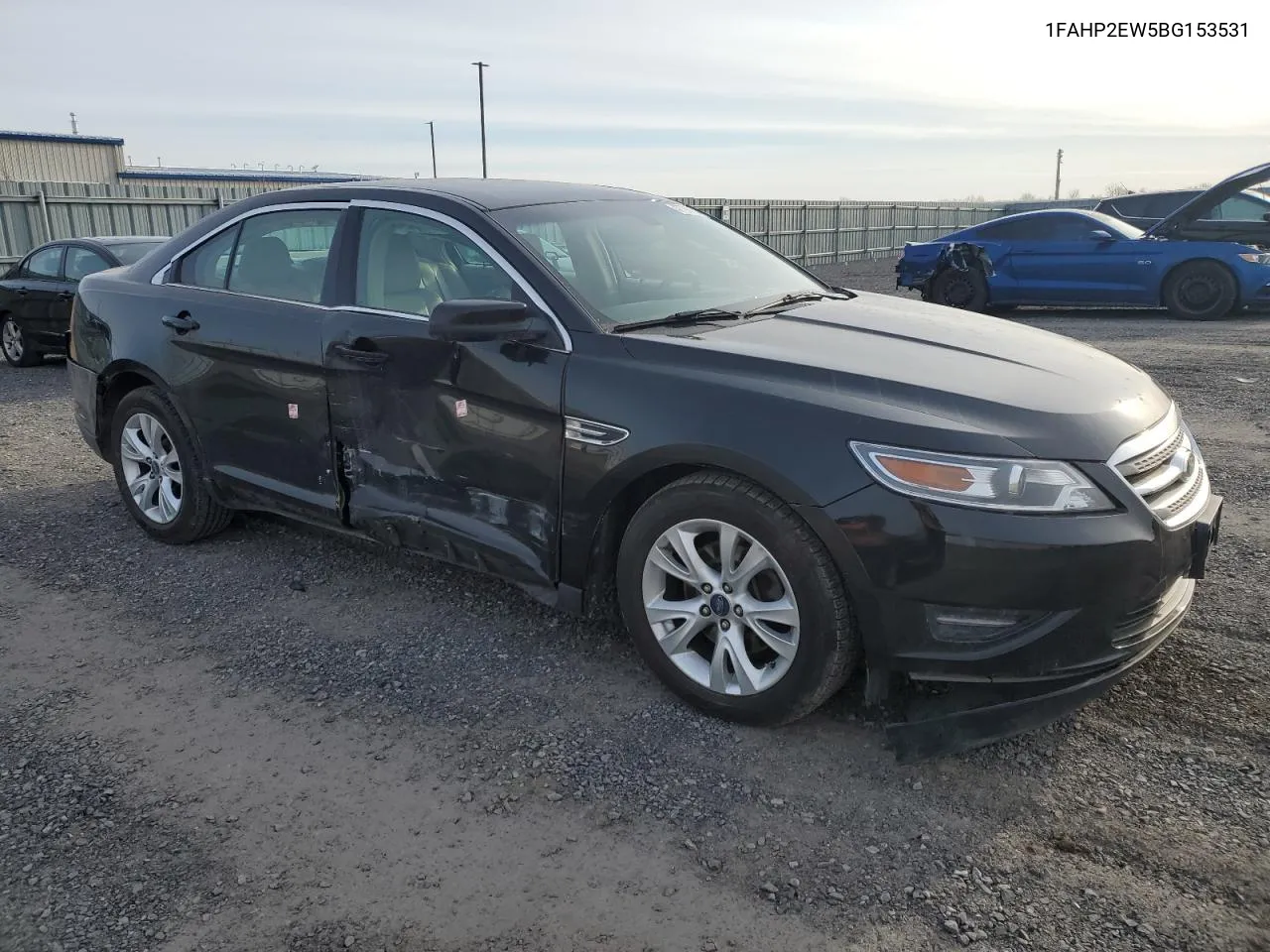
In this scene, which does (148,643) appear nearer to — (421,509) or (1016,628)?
(421,509)

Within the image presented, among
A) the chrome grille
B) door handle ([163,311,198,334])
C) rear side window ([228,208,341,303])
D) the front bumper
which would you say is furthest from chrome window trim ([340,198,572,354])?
the chrome grille

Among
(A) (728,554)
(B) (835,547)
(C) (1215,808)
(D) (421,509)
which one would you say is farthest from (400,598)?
(C) (1215,808)

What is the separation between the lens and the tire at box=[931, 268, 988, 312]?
13852 mm

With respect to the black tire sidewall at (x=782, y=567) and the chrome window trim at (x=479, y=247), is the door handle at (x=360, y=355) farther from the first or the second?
the black tire sidewall at (x=782, y=567)

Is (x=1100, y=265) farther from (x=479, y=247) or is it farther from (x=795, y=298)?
(x=479, y=247)

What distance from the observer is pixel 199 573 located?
15.4 feet

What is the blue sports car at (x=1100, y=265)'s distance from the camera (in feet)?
Answer: 40.5

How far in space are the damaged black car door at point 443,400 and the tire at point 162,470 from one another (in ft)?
3.80

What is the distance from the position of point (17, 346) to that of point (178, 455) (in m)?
7.96

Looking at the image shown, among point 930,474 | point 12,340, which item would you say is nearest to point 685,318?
point 930,474

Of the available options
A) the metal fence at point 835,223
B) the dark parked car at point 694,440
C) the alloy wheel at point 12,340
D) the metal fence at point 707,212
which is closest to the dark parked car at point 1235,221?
the metal fence at point 707,212

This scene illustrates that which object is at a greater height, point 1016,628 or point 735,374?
point 735,374

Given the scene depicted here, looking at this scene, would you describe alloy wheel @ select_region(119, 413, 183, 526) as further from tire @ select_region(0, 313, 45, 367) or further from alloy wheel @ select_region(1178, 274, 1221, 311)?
alloy wheel @ select_region(1178, 274, 1221, 311)

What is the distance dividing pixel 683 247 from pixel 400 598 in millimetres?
1913
